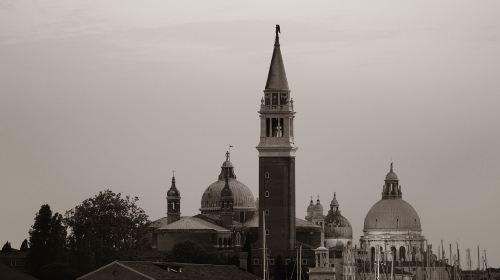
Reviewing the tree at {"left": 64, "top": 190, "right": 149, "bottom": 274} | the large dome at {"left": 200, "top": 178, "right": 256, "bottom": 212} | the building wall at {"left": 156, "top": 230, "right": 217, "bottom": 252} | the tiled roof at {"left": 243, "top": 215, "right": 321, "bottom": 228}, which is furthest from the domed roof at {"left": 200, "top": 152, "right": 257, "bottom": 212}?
the tree at {"left": 64, "top": 190, "right": 149, "bottom": 274}

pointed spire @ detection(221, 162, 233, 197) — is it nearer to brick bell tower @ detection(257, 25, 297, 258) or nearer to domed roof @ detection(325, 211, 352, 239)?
brick bell tower @ detection(257, 25, 297, 258)

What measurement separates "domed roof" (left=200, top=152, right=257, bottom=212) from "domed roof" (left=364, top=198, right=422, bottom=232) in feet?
85.4

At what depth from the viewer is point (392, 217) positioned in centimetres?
16525

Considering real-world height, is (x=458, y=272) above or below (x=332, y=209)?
below

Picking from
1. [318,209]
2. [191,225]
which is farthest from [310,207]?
[191,225]

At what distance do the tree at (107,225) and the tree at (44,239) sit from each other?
494cm

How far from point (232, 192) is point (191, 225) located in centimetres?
716

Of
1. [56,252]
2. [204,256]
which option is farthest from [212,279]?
[204,256]

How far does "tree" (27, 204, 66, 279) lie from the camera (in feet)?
320

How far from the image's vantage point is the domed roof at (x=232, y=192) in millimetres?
139750

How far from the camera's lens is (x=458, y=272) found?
100625mm

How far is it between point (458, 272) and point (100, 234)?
1997 cm

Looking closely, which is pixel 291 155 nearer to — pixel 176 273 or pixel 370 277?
pixel 370 277

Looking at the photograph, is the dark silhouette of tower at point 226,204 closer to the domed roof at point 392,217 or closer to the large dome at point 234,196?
the large dome at point 234,196
